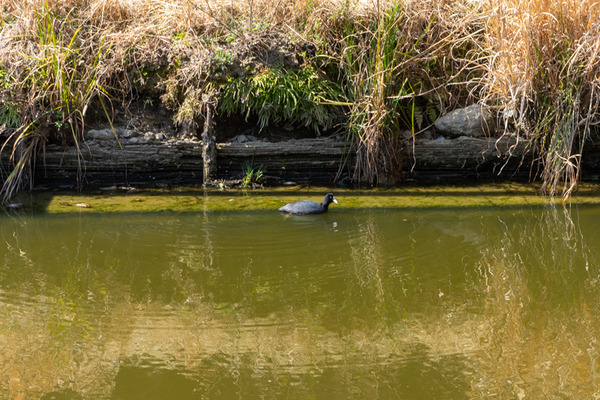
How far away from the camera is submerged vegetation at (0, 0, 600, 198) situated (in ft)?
21.6

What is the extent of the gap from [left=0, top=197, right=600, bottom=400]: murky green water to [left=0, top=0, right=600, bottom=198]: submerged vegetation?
Answer: 132cm

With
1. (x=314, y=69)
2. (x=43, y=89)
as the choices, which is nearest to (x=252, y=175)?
(x=314, y=69)

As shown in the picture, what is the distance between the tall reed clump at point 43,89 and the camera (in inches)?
269

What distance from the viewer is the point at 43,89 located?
689 cm

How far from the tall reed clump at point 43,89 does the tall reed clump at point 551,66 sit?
4415 mm

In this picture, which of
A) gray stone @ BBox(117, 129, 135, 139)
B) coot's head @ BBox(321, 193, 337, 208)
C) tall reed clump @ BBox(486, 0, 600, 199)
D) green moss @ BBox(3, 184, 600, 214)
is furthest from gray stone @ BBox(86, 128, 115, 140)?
tall reed clump @ BBox(486, 0, 600, 199)

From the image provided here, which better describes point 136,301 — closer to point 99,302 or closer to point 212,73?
point 99,302

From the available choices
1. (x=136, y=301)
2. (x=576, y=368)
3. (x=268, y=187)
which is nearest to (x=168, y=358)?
(x=136, y=301)

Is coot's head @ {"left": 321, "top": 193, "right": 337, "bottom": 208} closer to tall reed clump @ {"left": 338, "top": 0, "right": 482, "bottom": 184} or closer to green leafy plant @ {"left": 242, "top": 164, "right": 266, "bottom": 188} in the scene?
tall reed clump @ {"left": 338, "top": 0, "right": 482, "bottom": 184}

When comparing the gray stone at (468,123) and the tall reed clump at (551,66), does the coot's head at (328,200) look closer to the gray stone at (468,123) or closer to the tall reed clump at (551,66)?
the gray stone at (468,123)

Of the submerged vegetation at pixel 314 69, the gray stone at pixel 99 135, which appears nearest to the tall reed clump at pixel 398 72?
the submerged vegetation at pixel 314 69

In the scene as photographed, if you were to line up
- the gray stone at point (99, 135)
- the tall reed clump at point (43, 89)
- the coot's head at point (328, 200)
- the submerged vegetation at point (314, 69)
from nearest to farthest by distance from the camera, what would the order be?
the coot's head at point (328, 200), the submerged vegetation at point (314, 69), the tall reed clump at point (43, 89), the gray stone at point (99, 135)

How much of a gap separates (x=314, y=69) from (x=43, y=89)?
309 centimetres

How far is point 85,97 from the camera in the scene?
704cm
